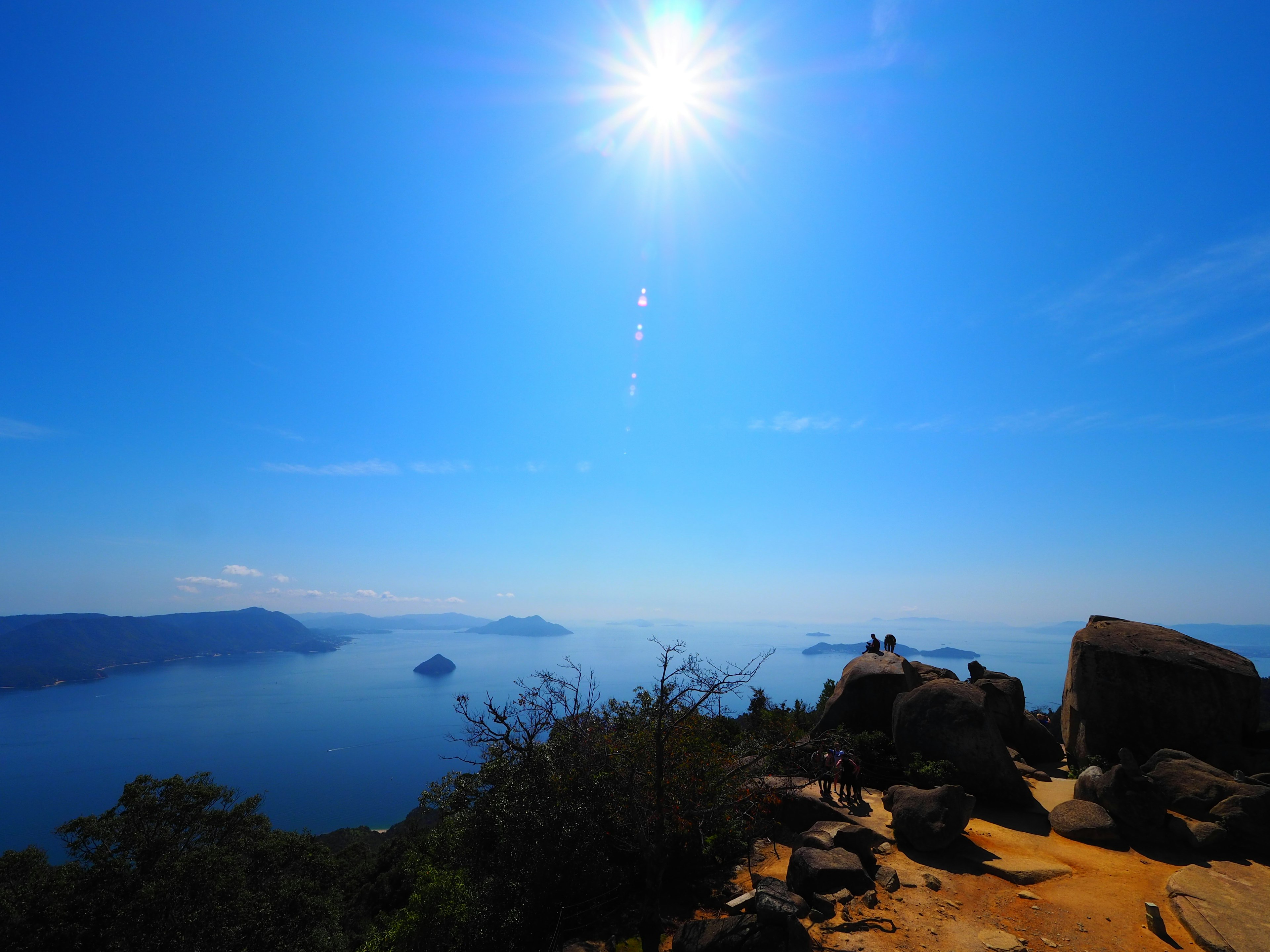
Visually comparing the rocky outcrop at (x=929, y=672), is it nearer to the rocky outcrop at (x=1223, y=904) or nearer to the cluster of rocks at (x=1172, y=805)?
the cluster of rocks at (x=1172, y=805)

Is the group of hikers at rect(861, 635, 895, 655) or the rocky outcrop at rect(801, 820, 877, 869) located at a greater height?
the group of hikers at rect(861, 635, 895, 655)

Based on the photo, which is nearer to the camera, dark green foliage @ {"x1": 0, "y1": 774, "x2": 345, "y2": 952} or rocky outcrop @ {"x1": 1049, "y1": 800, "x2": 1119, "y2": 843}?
rocky outcrop @ {"x1": 1049, "y1": 800, "x2": 1119, "y2": 843}

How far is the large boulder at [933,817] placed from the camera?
15234 millimetres

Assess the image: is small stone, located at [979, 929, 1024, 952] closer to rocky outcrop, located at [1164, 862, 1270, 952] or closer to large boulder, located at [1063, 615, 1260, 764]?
rocky outcrop, located at [1164, 862, 1270, 952]

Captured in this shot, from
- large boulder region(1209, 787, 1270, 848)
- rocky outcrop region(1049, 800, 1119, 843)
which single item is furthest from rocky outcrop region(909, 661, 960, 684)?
large boulder region(1209, 787, 1270, 848)

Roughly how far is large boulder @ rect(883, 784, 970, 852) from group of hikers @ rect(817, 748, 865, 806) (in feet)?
9.90

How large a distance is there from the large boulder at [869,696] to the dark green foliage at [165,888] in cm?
3139

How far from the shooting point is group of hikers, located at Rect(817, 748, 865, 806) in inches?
774

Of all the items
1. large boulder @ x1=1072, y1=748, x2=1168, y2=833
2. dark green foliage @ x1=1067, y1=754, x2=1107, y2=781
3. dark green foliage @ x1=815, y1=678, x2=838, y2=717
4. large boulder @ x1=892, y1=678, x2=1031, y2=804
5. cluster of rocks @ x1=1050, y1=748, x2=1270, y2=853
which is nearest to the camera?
cluster of rocks @ x1=1050, y1=748, x2=1270, y2=853

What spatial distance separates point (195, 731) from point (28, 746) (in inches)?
1643

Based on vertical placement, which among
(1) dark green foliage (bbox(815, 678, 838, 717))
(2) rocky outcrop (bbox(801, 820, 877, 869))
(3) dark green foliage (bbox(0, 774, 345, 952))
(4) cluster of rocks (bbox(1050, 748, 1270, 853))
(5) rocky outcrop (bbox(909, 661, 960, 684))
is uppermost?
(5) rocky outcrop (bbox(909, 661, 960, 684))

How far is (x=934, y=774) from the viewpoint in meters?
19.0

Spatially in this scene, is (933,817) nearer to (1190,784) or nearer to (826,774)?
(826,774)

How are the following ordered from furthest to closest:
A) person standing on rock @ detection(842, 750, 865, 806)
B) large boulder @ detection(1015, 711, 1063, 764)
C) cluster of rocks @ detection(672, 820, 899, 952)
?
large boulder @ detection(1015, 711, 1063, 764) < person standing on rock @ detection(842, 750, 865, 806) < cluster of rocks @ detection(672, 820, 899, 952)
